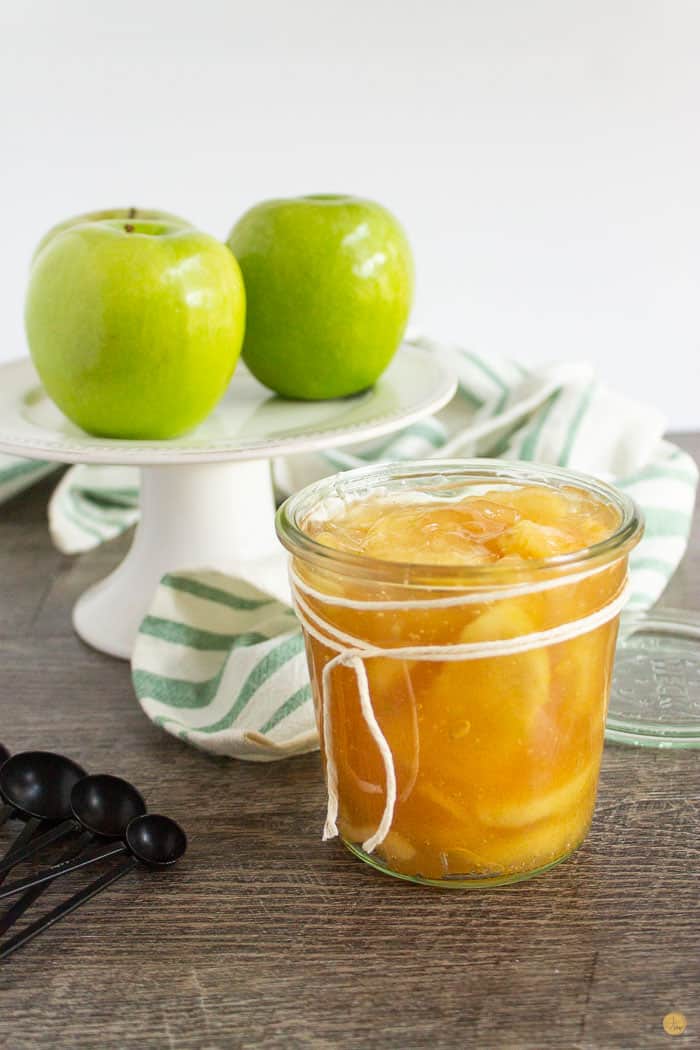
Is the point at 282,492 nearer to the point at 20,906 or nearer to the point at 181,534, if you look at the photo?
the point at 181,534

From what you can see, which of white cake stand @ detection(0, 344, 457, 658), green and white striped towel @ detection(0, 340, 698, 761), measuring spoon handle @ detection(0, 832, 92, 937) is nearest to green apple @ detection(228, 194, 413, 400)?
white cake stand @ detection(0, 344, 457, 658)

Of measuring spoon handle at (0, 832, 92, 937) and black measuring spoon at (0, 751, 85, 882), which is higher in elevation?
measuring spoon handle at (0, 832, 92, 937)

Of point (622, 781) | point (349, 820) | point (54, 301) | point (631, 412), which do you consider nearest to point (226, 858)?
point (349, 820)

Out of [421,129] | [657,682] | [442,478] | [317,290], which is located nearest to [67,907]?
[442,478]

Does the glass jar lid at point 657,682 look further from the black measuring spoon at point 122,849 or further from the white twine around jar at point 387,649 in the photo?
the black measuring spoon at point 122,849

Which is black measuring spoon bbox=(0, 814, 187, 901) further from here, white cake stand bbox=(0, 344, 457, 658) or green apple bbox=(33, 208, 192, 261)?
green apple bbox=(33, 208, 192, 261)

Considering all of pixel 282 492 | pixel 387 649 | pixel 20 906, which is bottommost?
pixel 282 492

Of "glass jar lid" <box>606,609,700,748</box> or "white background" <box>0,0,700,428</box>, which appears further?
"white background" <box>0,0,700,428</box>

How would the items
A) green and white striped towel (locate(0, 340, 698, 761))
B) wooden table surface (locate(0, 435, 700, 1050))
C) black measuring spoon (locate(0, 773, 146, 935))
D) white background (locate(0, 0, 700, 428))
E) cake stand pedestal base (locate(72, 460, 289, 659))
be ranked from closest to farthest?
wooden table surface (locate(0, 435, 700, 1050)) → black measuring spoon (locate(0, 773, 146, 935)) → green and white striped towel (locate(0, 340, 698, 761)) → cake stand pedestal base (locate(72, 460, 289, 659)) → white background (locate(0, 0, 700, 428))
